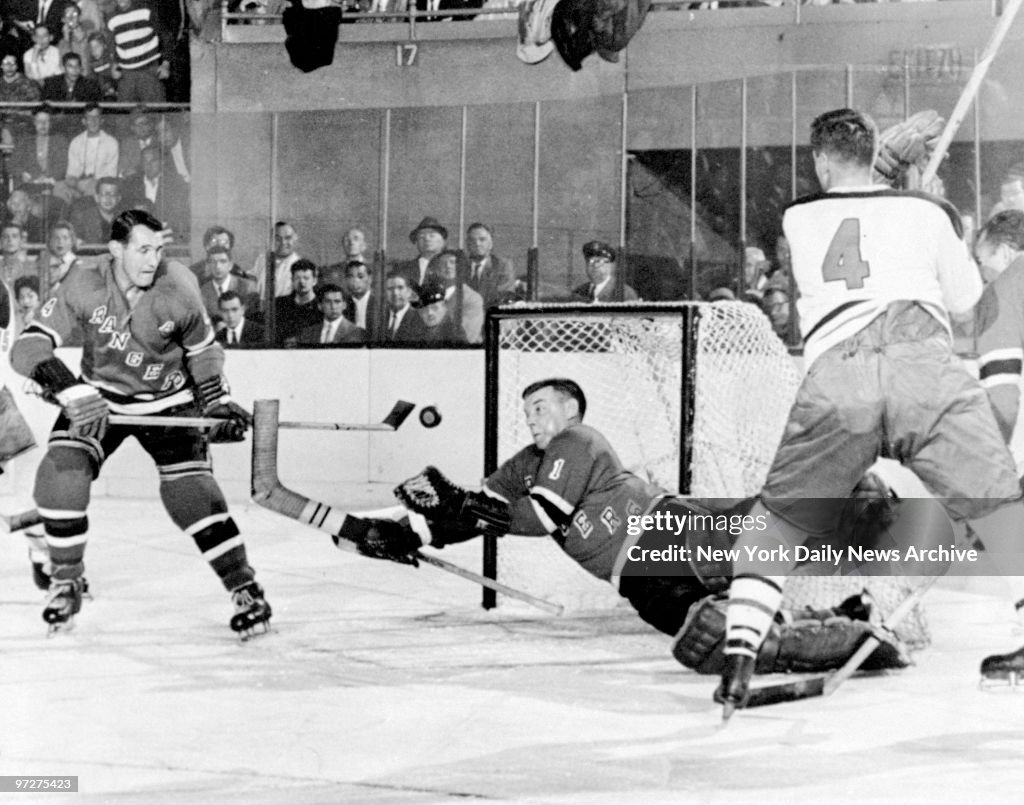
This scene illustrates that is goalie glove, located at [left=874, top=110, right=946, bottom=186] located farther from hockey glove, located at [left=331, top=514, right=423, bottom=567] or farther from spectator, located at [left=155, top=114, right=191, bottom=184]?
spectator, located at [left=155, top=114, right=191, bottom=184]

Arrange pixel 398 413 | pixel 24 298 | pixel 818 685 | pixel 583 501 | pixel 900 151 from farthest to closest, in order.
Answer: pixel 24 298
pixel 398 413
pixel 583 501
pixel 900 151
pixel 818 685

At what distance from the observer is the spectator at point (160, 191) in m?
5.60

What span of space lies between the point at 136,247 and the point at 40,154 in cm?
320

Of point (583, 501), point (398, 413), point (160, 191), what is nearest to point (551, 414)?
Answer: point (583, 501)

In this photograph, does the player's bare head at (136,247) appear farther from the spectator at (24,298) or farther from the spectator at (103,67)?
the spectator at (103,67)

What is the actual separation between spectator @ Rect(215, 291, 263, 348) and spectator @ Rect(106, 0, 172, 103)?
109cm

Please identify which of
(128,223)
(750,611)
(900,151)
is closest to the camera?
(750,611)

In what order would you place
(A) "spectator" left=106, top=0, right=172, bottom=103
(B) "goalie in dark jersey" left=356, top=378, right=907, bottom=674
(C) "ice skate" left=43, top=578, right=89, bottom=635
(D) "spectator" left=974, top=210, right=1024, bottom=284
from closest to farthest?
1. (B) "goalie in dark jersey" left=356, top=378, right=907, bottom=674
2. (D) "spectator" left=974, top=210, right=1024, bottom=284
3. (C) "ice skate" left=43, top=578, right=89, bottom=635
4. (A) "spectator" left=106, top=0, right=172, bottom=103

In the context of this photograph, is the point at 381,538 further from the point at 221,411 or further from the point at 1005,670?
the point at 1005,670

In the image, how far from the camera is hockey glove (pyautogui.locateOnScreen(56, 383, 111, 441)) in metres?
2.81

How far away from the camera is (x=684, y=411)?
287 centimetres

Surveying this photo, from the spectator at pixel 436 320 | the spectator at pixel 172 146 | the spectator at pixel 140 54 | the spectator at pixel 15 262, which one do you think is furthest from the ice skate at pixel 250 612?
the spectator at pixel 140 54

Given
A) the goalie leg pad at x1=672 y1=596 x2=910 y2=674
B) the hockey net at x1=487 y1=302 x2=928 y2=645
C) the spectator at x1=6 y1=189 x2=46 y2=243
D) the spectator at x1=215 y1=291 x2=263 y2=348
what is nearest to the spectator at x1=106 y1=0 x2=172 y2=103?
the spectator at x1=6 y1=189 x2=46 y2=243

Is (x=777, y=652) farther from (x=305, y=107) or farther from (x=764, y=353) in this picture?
(x=305, y=107)
